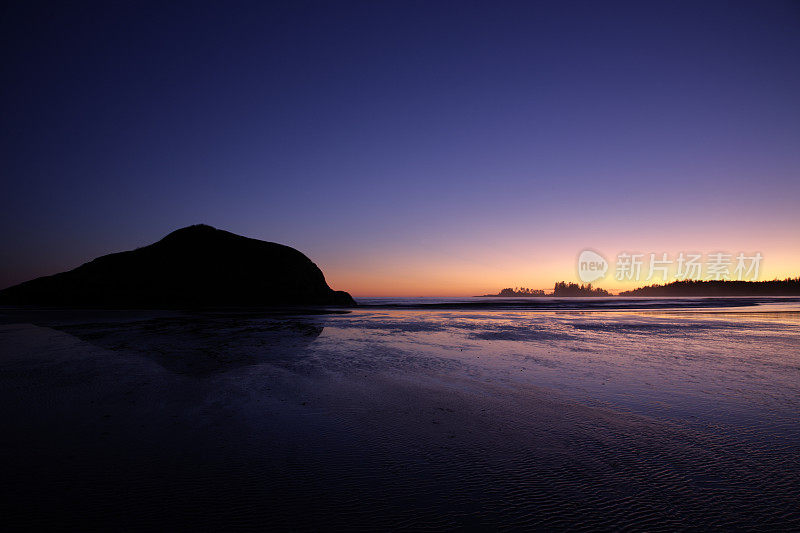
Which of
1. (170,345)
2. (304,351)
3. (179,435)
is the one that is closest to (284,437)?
(179,435)

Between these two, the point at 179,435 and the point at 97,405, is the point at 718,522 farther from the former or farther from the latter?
the point at 97,405

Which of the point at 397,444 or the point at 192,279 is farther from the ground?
the point at 192,279

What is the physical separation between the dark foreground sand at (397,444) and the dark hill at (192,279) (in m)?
34.9

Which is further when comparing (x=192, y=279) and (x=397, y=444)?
(x=192, y=279)

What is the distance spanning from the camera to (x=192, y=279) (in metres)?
40.2

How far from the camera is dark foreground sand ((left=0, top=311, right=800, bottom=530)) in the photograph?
248 centimetres

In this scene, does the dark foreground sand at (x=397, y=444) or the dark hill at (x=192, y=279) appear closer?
the dark foreground sand at (x=397, y=444)

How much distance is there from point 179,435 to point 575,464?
Answer: 13.8 ft

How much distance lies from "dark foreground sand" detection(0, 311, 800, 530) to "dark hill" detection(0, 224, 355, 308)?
114 feet

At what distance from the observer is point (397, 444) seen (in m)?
3.72

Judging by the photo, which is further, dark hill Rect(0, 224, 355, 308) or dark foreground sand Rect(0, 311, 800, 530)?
dark hill Rect(0, 224, 355, 308)

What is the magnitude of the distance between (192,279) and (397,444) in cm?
4385

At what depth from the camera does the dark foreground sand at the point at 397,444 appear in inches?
97.8

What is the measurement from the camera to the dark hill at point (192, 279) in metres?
37.9
